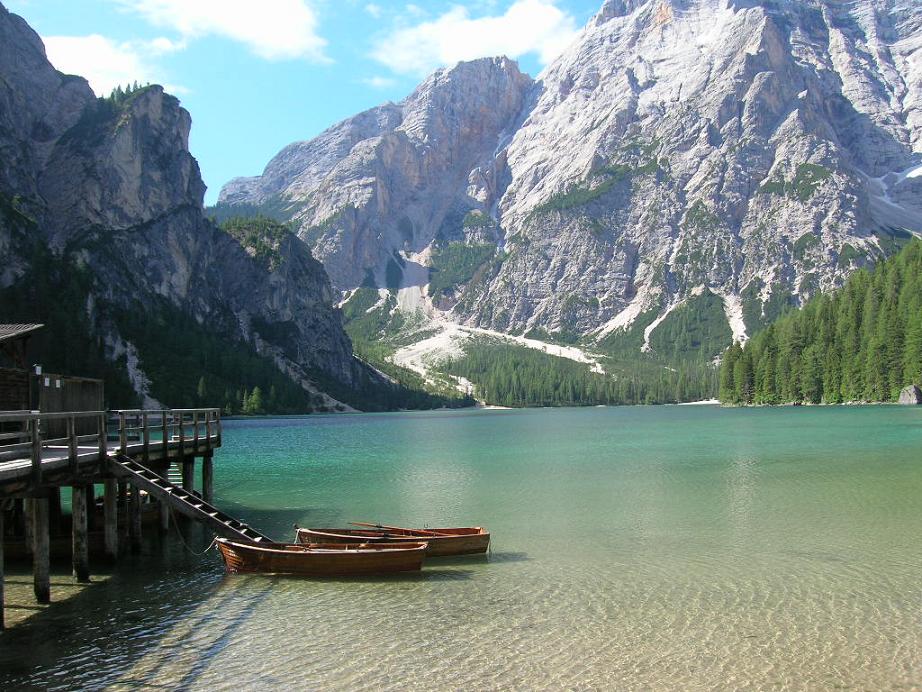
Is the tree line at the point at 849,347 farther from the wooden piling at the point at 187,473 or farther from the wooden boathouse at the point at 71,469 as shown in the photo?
the wooden boathouse at the point at 71,469

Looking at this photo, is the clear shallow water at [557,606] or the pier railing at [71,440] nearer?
the clear shallow water at [557,606]

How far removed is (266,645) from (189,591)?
6.77 m

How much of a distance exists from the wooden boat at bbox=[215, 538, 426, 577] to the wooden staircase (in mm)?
1266

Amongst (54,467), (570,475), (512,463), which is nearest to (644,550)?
(54,467)

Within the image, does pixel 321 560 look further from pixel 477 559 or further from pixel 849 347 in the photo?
pixel 849 347

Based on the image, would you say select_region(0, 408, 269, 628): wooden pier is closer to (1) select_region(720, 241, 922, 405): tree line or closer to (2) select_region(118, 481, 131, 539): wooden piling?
(2) select_region(118, 481, 131, 539): wooden piling

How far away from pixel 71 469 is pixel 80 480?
0.80 meters

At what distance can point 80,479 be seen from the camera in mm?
25391

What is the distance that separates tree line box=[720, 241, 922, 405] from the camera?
143 m

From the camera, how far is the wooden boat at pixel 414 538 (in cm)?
2873

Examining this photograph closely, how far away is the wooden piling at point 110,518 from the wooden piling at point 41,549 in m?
5.32

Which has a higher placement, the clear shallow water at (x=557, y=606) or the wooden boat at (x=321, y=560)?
the wooden boat at (x=321, y=560)

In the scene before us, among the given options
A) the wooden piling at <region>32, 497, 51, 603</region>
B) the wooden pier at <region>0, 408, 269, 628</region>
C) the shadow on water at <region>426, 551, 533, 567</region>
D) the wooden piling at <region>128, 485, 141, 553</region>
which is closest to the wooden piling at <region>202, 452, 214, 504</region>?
the wooden pier at <region>0, 408, 269, 628</region>

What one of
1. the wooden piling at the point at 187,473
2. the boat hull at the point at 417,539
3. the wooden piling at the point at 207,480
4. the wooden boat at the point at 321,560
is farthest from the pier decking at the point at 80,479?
the wooden piling at the point at 207,480
